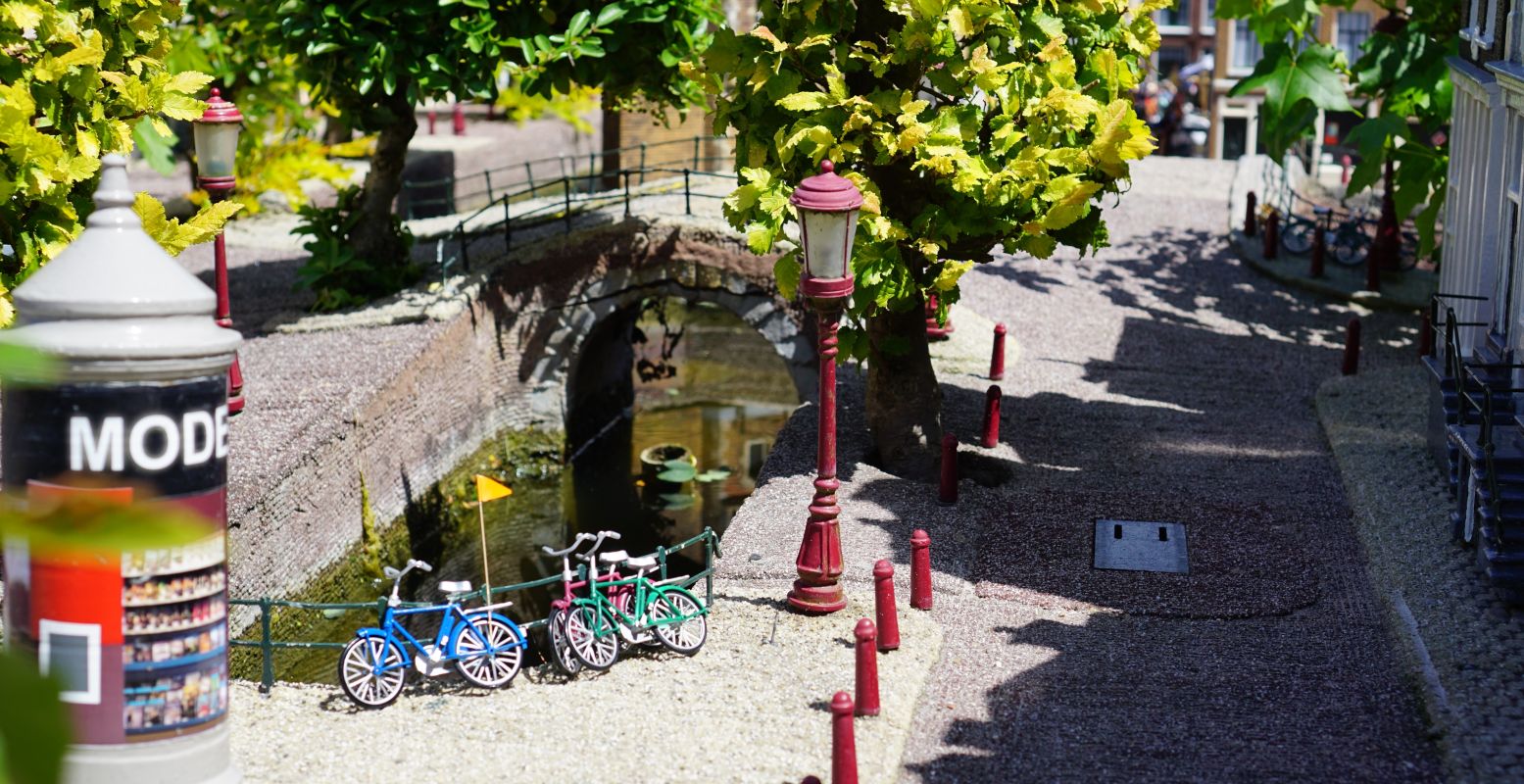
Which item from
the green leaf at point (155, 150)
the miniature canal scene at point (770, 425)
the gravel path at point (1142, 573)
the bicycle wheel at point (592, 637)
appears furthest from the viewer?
the green leaf at point (155, 150)

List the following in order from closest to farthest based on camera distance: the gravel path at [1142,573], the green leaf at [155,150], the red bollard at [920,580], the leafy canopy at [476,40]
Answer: the gravel path at [1142,573] < the red bollard at [920,580] < the leafy canopy at [476,40] < the green leaf at [155,150]

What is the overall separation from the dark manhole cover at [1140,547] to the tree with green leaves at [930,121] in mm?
2665

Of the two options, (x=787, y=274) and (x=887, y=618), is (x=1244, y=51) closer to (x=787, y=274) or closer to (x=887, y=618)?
(x=787, y=274)

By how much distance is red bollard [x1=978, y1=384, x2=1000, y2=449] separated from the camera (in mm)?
18688

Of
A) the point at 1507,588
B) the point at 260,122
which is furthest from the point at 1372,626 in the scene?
the point at 260,122

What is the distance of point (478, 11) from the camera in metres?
21.2

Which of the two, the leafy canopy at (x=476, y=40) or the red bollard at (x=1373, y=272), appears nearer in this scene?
the leafy canopy at (x=476, y=40)

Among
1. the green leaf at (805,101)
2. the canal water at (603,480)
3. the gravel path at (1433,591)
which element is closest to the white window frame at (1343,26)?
the canal water at (603,480)

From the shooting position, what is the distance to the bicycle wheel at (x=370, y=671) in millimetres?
12109

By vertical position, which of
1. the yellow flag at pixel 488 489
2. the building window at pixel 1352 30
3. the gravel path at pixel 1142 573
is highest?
the building window at pixel 1352 30

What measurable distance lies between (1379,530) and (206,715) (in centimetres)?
1079

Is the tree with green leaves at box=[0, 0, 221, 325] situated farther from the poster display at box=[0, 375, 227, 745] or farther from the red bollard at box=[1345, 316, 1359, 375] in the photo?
the red bollard at box=[1345, 316, 1359, 375]

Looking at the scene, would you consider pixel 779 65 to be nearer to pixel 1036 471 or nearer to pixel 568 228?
pixel 1036 471

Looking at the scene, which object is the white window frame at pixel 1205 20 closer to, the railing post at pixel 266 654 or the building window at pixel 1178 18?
the building window at pixel 1178 18
